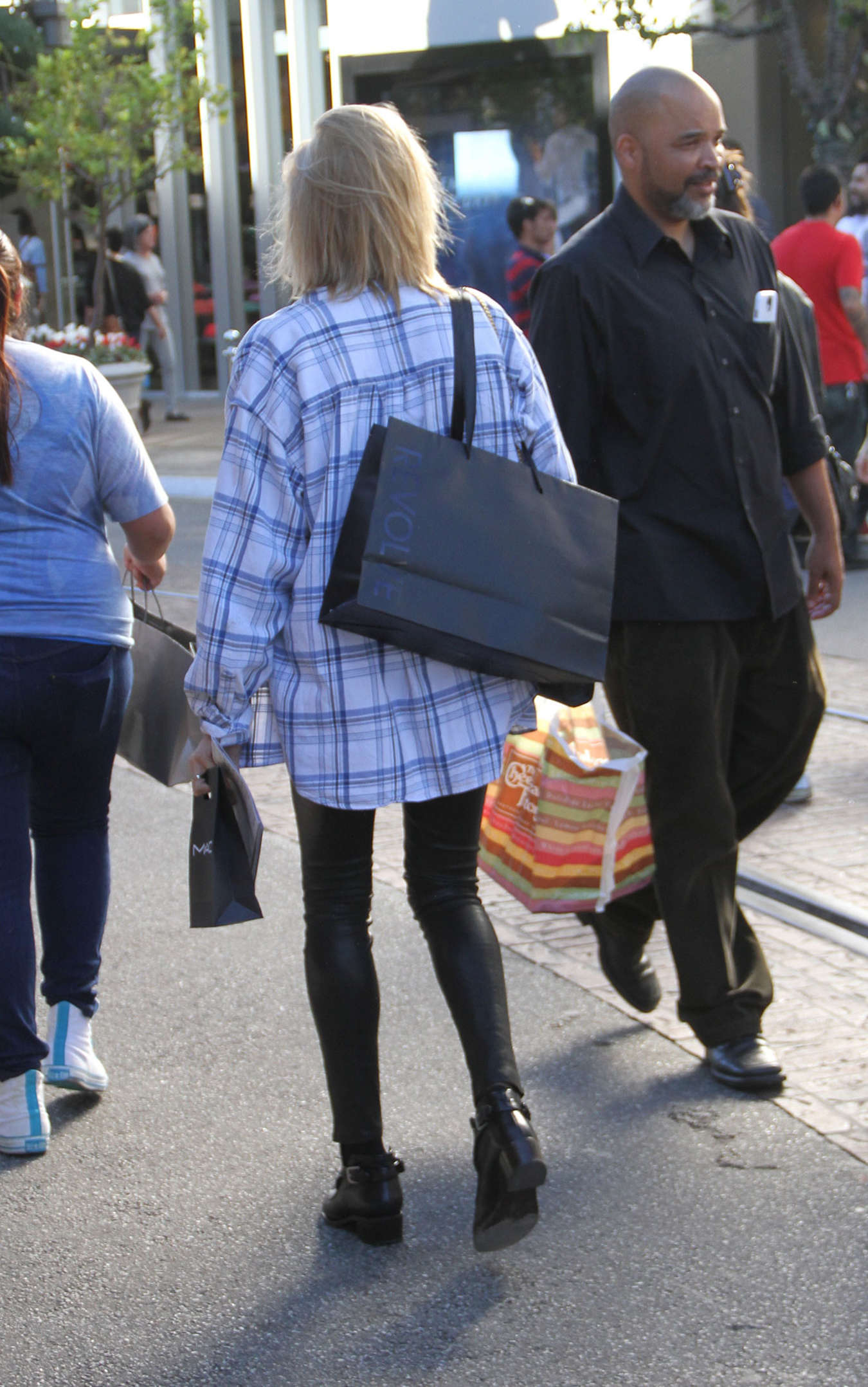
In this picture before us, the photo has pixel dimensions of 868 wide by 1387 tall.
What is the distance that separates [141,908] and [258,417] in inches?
106

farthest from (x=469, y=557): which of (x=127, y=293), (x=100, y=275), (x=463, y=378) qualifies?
(x=127, y=293)

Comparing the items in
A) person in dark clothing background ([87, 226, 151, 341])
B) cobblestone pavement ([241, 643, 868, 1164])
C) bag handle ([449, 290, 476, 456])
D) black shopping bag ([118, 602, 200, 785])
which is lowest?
cobblestone pavement ([241, 643, 868, 1164])

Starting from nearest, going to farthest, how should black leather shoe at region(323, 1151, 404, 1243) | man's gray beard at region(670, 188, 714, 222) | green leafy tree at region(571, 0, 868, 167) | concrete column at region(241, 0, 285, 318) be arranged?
black leather shoe at region(323, 1151, 404, 1243) < man's gray beard at region(670, 188, 714, 222) < green leafy tree at region(571, 0, 868, 167) < concrete column at region(241, 0, 285, 318)

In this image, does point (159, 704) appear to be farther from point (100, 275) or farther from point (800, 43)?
point (100, 275)

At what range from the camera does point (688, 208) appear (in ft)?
11.6

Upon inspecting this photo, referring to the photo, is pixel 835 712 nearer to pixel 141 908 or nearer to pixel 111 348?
pixel 141 908

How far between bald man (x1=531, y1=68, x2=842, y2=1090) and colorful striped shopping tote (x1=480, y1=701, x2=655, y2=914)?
13 cm

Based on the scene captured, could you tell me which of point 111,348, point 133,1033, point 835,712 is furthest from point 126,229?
point 133,1033

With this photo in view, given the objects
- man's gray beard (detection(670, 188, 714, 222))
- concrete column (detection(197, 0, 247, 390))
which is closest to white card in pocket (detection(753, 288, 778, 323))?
man's gray beard (detection(670, 188, 714, 222))

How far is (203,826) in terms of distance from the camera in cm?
300

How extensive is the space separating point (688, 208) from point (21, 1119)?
2267 mm

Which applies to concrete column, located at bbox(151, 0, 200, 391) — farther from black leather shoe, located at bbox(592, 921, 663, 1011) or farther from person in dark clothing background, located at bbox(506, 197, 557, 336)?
black leather shoe, located at bbox(592, 921, 663, 1011)

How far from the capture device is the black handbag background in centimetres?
281

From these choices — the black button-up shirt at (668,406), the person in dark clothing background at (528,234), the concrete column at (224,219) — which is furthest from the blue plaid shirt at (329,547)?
the concrete column at (224,219)
